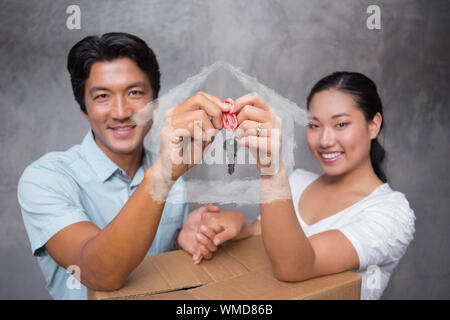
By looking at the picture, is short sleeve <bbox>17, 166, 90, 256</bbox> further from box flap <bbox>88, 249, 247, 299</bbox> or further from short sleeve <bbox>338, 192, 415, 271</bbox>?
short sleeve <bbox>338, 192, 415, 271</bbox>

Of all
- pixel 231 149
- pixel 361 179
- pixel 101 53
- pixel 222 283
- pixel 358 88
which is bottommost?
pixel 222 283

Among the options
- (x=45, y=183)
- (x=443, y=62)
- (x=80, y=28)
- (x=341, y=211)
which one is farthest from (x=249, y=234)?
(x=443, y=62)

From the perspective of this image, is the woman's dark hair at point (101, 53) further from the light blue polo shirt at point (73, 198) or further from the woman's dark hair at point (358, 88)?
the woman's dark hair at point (358, 88)

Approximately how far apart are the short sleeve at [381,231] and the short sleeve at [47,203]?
56 centimetres

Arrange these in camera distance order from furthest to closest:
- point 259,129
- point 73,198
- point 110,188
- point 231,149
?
point 110,188 → point 73,198 → point 231,149 → point 259,129

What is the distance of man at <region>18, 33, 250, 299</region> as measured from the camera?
58 cm

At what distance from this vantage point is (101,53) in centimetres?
83

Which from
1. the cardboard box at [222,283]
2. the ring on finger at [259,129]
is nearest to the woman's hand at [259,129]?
the ring on finger at [259,129]

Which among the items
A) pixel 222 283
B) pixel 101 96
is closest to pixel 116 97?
pixel 101 96

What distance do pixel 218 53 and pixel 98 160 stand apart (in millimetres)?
450

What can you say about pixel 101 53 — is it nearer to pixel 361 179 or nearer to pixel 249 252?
pixel 249 252

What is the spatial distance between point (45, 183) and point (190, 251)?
0.35 metres

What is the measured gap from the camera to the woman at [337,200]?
592 mm

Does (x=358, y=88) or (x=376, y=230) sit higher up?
(x=358, y=88)
